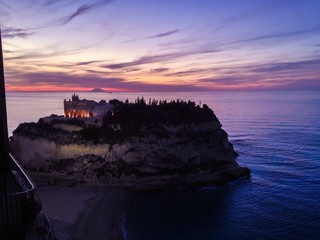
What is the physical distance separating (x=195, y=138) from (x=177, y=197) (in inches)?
494

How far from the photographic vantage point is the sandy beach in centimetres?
3344

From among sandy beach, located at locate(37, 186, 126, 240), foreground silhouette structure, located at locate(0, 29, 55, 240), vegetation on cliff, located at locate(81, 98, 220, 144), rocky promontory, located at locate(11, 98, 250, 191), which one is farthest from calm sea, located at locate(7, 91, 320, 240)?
foreground silhouette structure, located at locate(0, 29, 55, 240)

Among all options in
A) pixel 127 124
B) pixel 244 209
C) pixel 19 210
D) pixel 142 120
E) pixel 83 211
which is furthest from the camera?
pixel 142 120

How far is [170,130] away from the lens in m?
53.2

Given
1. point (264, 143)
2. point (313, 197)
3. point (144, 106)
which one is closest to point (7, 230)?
point (313, 197)

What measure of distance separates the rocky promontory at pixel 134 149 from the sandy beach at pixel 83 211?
334 cm

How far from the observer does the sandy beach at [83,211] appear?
3344cm

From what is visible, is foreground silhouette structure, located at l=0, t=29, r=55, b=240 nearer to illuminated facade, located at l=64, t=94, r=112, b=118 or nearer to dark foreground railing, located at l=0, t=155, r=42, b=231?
dark foreground railing, located at l=0, t=155, r=42, b=231

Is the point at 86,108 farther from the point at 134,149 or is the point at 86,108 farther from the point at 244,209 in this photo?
the point at 244,209

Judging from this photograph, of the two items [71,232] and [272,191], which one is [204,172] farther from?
[71,232]

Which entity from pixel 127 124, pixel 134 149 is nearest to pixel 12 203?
pixel 134 149

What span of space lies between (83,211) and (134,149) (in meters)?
15.3

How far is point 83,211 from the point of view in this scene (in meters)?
39.0

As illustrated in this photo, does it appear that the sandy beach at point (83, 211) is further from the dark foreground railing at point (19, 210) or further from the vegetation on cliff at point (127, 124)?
the dark foreground railing at point (19, 210)
